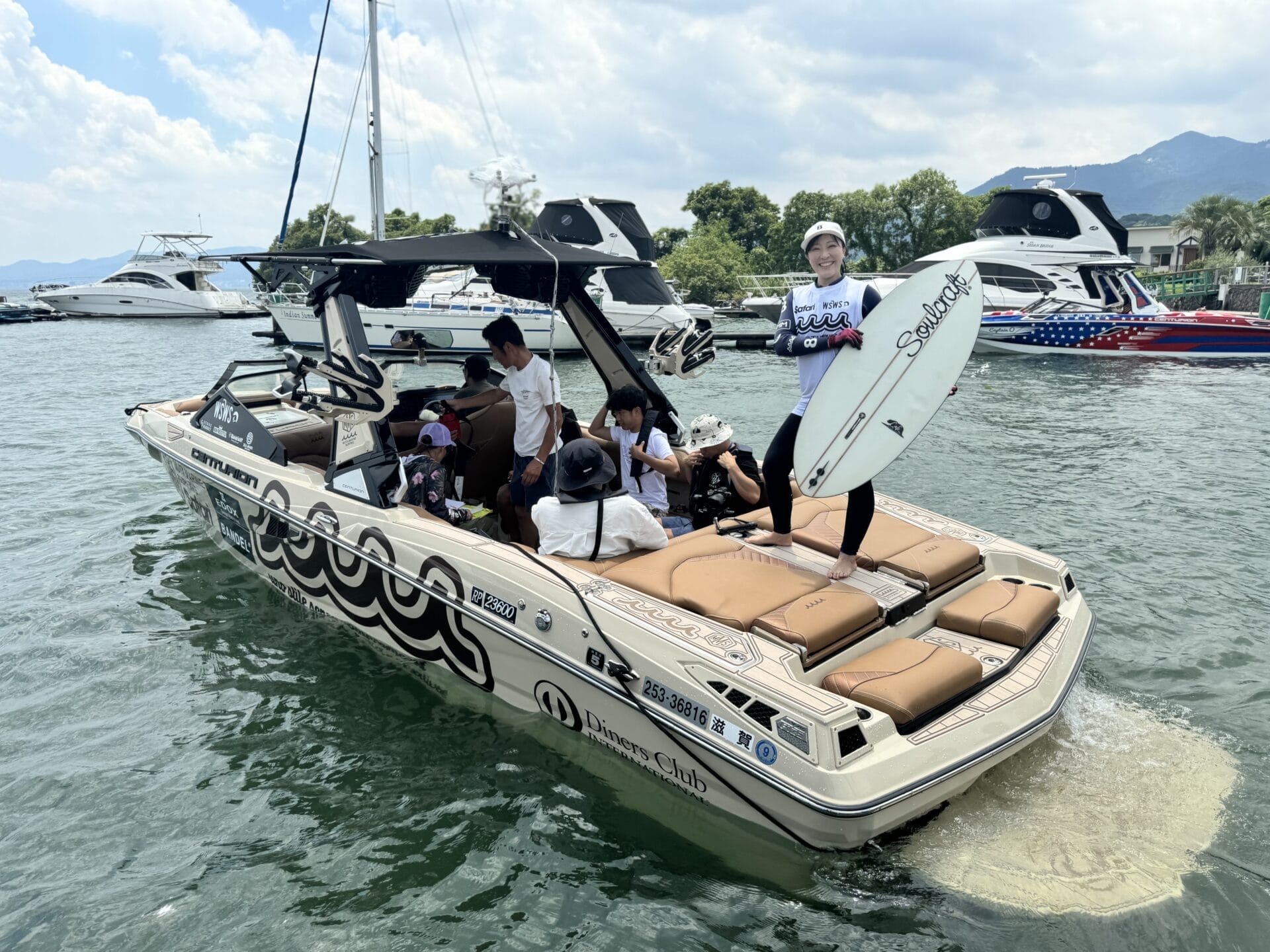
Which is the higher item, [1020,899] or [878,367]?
[878,367]

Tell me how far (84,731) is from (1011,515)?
25.8 ft

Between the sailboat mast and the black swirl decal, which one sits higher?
the sailboat mast

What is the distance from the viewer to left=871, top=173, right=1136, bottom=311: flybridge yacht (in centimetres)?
2544

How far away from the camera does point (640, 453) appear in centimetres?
505

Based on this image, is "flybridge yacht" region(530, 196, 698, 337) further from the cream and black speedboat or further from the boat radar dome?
the cream and black speedboat

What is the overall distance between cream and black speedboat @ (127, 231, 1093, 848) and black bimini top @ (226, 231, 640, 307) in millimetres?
23

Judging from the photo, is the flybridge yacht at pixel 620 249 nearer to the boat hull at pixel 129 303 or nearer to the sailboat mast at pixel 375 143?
the sailboat mast at pixel 375 143

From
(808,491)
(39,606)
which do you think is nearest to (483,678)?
(808,491)

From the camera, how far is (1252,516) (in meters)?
8.45

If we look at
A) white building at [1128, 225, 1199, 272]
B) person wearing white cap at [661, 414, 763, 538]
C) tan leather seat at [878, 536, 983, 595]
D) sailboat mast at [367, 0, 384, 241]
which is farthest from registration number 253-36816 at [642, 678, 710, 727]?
white building at [1128, 225, 1199, 272]

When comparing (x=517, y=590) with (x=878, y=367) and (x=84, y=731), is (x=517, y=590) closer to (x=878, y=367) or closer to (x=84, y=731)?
(x=878, y=367)

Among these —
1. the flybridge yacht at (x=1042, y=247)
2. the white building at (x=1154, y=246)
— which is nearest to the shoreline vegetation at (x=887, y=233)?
the white building at (x=1154, y=246)

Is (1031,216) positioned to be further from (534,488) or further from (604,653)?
(604,653)

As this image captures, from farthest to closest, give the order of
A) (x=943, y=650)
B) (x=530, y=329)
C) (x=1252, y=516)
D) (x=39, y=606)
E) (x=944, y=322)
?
(x=530, y=329) < (x=1252, y=516) < (x=39, y=606) < (x=944, y=322) < (x=943, y=650)
